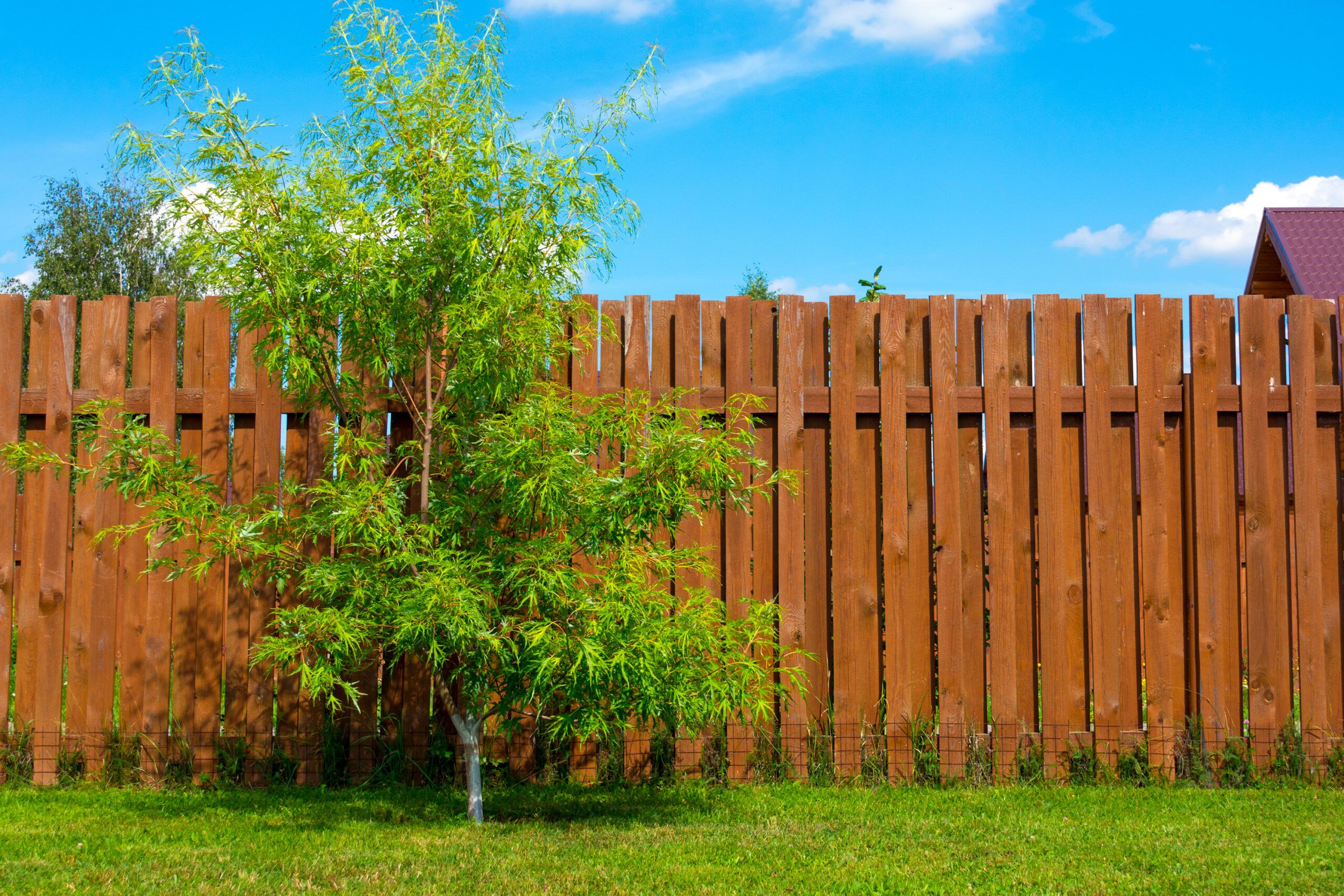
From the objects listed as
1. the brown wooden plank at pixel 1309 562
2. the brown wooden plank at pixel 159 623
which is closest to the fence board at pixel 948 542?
the brown wooden plank at pixel 1309 562

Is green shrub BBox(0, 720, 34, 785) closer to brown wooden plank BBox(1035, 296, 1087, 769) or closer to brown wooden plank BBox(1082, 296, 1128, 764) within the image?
brown wooden plank BBox(1035, 296, 1087, 769)

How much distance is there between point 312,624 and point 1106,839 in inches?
131

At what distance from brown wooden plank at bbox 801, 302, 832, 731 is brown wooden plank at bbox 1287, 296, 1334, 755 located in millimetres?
2473

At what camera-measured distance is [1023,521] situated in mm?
5078

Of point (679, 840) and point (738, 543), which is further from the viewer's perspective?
point (738, 543)

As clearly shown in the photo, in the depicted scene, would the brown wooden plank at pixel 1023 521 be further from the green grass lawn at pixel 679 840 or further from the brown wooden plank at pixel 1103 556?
the green grass lawn at pixel 679 840

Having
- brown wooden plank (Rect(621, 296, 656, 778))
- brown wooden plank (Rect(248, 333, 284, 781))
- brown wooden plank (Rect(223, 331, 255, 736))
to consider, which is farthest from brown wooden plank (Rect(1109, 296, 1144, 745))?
brown wooden plank (Rect(248, 333, 284, 781))

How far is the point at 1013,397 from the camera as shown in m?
5.11

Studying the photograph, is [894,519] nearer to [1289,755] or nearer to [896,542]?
[896,542]

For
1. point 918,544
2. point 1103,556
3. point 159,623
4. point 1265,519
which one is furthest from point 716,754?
point 1265,519

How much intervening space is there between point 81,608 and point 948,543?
443cm

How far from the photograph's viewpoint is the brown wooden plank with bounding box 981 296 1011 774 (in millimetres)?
5004

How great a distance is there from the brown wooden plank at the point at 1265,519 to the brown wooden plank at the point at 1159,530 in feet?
1.30

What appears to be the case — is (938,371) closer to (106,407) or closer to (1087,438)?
(1087,438)
